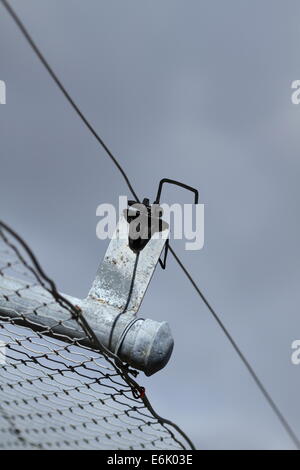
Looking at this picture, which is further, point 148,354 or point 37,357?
point 37,357

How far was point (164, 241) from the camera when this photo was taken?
109 inches

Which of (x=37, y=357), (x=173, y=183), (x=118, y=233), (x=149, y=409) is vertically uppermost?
(x=173, y=183)

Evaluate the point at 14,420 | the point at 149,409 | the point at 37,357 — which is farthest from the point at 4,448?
the point at 149,409

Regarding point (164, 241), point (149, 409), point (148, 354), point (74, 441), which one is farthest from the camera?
point (74, 441)

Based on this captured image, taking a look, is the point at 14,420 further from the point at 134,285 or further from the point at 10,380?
the point at 134,285

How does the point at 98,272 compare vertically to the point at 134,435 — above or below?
above

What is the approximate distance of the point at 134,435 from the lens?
2854mm

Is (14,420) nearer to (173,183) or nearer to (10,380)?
(10,380)

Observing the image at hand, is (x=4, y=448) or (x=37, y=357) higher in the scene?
(x=37, y=357)

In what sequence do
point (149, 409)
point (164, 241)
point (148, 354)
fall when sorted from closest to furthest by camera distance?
1. point (148, 354)
2. point (149, 409)
3. point (164, 241)

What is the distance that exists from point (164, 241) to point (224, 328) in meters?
0.51

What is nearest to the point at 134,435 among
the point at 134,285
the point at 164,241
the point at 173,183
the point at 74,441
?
the point at 74,441
